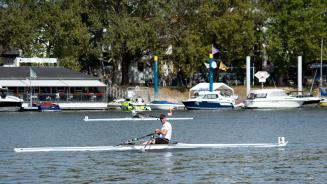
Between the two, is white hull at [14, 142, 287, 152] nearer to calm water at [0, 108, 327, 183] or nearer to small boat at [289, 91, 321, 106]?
calm water at [0, 108, 327, 183]

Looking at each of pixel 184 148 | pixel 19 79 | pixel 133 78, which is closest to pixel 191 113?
pixel 19 79

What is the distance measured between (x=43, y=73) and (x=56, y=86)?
171 inches

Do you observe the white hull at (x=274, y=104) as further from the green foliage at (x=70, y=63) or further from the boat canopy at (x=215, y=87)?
the green foliage at (x=70, y=63)

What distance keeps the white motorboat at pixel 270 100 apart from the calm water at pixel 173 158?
3134 centimetres

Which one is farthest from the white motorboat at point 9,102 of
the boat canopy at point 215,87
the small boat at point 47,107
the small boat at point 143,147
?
the small boat at point 143,147

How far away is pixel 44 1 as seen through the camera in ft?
409

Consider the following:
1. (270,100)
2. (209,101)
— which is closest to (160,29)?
(209,101)

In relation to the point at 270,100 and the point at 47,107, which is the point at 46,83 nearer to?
the point at 47,107

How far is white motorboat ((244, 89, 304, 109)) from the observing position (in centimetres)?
11412

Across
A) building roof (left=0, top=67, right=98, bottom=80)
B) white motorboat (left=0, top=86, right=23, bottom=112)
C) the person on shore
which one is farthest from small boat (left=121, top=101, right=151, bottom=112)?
the person on shore

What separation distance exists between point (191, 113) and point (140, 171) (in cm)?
6146

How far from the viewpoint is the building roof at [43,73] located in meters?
118

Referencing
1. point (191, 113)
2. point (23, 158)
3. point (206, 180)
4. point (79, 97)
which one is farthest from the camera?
point (79, 97)

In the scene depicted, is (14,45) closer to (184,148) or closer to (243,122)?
(243,122)
